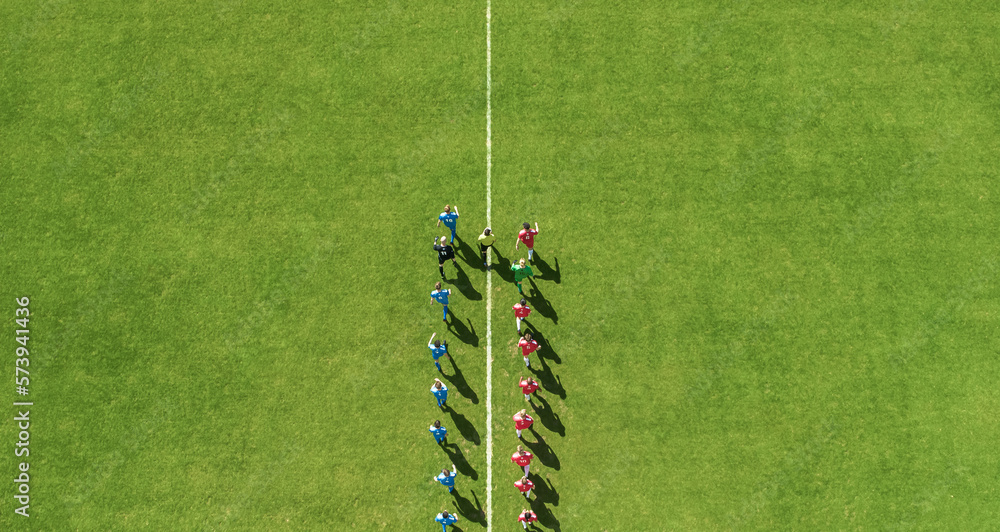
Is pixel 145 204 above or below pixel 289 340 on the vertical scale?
above

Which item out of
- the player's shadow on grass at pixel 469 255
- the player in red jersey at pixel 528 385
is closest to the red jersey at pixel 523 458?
the player in red jersey at pixel 528 385

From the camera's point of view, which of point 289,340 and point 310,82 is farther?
point 310,82

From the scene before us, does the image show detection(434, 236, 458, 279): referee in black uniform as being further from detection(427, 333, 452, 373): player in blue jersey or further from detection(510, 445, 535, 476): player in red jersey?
detection(510, 445, 535, 476): player in red jersey

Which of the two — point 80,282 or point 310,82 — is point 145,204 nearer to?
point 80,282

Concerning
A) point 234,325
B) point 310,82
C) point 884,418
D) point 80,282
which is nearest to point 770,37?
point 884,418

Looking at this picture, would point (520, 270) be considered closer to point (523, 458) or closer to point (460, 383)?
point (460, 383)

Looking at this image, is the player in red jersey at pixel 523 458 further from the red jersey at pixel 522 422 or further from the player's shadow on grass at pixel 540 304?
the player's shadow on grass at pixel 540 304
